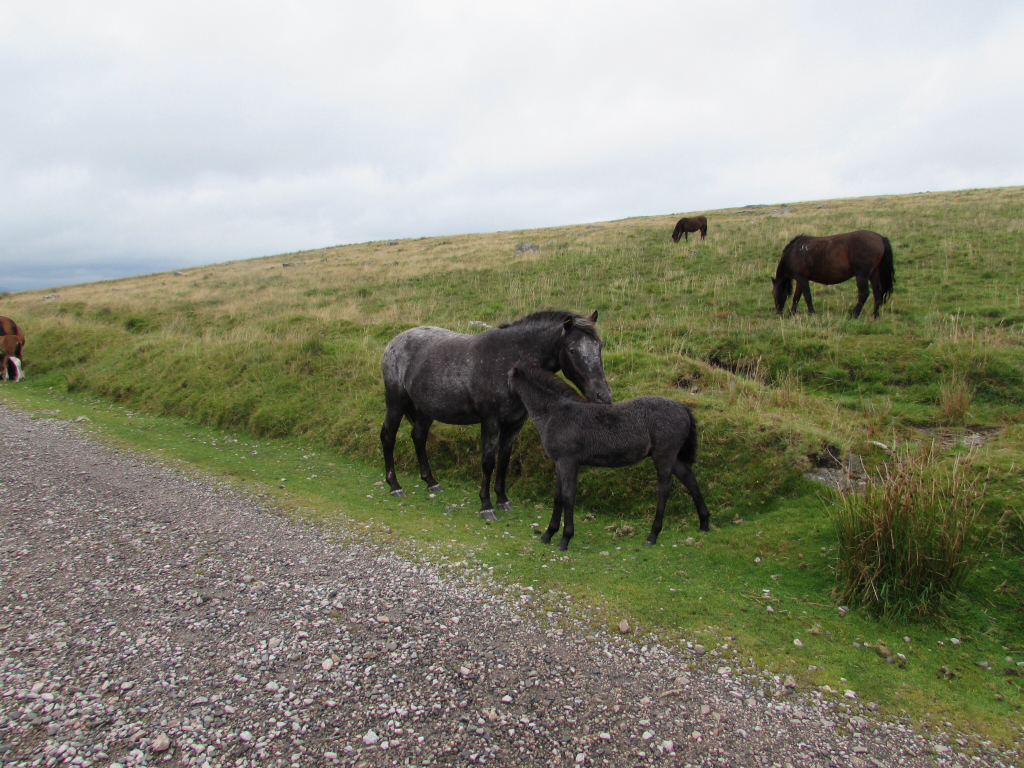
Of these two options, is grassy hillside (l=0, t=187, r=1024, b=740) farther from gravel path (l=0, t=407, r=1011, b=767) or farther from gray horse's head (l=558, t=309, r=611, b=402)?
gray horse's head (l=558, t=309, r=611, b=402)

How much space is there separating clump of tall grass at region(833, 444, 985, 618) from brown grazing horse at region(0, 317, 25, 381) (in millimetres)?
22717

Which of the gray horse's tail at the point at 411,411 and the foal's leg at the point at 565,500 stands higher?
the gray horse's tail at the point at 411,411

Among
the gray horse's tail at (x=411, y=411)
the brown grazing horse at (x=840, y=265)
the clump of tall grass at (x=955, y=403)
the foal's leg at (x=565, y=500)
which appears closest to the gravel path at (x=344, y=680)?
the foal's leg at (x=565, y=500)

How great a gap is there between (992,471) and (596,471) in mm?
4298

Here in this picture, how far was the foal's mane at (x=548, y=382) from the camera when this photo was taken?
656cm

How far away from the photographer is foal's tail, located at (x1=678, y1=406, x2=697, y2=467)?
20.4 ft

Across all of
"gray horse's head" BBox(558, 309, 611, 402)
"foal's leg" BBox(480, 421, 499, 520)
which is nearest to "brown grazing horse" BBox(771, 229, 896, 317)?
"gray horse's head" BBox(558, 309, 611, 402)

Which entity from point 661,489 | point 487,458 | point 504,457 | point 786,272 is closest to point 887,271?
point 786,272

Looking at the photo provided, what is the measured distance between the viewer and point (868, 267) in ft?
47.4

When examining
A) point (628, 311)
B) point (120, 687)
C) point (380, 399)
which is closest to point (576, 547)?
point (120, 687)

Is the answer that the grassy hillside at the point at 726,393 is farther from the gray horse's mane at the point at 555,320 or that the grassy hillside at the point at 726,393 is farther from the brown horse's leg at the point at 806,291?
the gray horse's mane at the point at 555,320

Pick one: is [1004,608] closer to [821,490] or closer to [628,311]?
[821,490]

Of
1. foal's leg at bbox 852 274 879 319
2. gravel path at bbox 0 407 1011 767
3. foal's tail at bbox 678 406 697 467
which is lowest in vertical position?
gravel path at bbox 0 407 1011 767

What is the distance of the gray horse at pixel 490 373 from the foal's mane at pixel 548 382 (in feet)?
0.66
